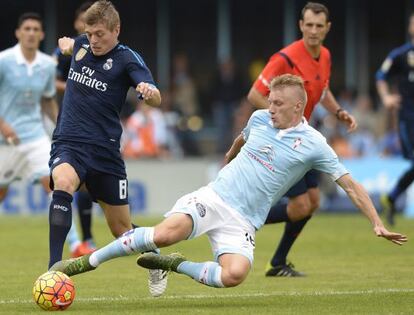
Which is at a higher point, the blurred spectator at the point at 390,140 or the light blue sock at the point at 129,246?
the light blue sock at the point at 129,246

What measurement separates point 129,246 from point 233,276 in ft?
2.61

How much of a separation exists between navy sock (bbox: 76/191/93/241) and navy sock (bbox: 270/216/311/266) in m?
3.01

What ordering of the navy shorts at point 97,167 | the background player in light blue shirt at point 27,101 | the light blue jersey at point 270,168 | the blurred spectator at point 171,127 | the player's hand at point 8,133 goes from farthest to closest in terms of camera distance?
the blurred spectator at point 171,127
the background player in light blue shirt at point 27,101
the player's hand at point 8,133
the navy shorts at point 97,167
the light blue jersey at point 270,168

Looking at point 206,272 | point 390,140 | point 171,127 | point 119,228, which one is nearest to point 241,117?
point 171,127

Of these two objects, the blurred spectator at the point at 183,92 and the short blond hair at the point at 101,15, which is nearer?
the short blond hair at the point at 101,15

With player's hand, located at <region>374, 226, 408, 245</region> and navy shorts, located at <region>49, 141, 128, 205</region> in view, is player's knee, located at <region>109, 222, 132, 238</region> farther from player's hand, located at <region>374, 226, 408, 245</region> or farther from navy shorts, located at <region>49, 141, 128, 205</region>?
player's hand, located at <region>374, 226, 408, 245</region>

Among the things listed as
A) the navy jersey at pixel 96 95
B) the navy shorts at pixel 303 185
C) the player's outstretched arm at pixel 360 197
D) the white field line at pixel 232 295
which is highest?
the navy jersey at pixel 96 95

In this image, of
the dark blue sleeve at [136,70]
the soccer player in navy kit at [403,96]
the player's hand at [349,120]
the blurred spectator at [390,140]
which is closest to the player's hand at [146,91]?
the dark blue sleeve at [136,70]

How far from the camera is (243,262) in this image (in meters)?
8.51

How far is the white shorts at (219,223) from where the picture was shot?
8.59 m

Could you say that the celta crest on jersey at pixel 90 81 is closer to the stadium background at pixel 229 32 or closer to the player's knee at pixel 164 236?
the player's knee at pixel 164 236

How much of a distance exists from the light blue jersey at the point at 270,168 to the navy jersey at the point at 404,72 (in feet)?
26.8

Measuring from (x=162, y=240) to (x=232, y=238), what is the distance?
1.80ft

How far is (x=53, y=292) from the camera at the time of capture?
8.28 meters
